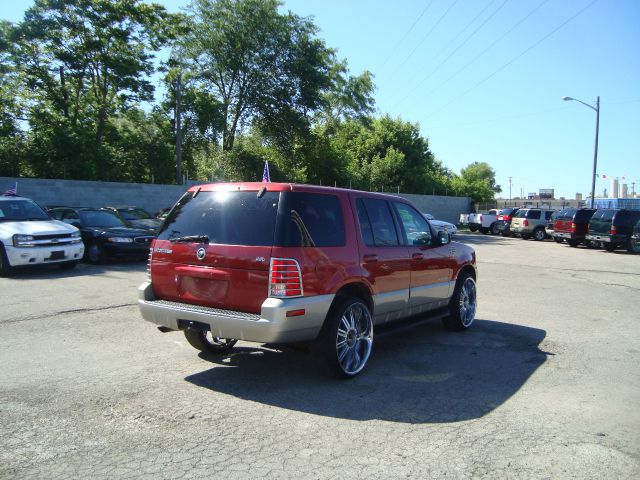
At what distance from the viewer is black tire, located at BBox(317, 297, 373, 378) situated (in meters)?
4.91

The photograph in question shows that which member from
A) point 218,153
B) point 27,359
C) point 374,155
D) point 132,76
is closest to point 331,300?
point 27,359

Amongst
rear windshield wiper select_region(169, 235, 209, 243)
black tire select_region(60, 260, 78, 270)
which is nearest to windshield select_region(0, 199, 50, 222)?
black tire select_region(60, 260, 78, 270)

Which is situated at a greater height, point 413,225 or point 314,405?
point 413,225

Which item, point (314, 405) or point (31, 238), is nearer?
point (314, 405)

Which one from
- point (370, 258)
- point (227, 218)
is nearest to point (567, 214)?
point (370, 258)

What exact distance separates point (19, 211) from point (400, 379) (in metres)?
11.0

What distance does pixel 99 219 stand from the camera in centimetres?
1514

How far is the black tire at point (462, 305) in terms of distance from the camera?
286 inches

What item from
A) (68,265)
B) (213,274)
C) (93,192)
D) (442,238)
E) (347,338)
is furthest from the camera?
(93,192)

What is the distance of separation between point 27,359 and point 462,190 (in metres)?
57.7

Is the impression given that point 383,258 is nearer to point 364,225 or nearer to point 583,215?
point 364,225

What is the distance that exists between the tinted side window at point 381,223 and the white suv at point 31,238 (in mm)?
8865

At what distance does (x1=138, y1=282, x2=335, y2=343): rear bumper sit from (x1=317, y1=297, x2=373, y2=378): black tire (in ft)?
0.55

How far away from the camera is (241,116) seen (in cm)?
3516
